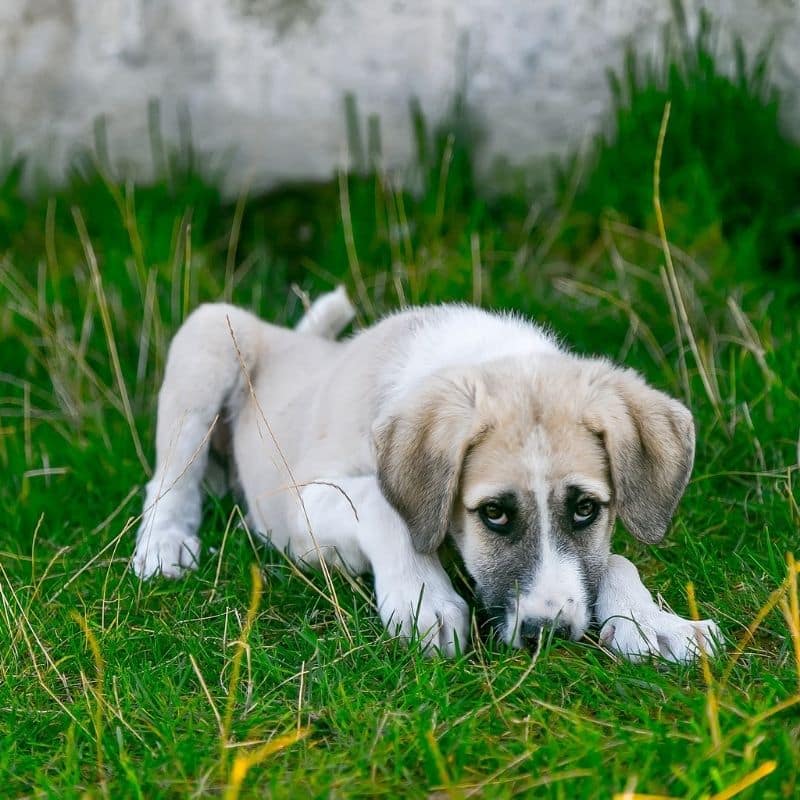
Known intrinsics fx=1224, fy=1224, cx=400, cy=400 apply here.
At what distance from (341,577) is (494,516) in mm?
745

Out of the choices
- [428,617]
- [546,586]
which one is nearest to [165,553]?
[428,617]

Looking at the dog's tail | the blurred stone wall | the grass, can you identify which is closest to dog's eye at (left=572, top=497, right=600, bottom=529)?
the grass

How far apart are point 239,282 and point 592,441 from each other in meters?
3.30

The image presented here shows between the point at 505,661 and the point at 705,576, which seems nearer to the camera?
the point at 505,661

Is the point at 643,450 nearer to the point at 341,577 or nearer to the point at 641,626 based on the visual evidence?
the point at 641,626

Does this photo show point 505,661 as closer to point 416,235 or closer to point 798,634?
point 798,634

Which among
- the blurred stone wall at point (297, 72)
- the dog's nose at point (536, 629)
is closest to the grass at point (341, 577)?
the dog's nose at point (536, 629)

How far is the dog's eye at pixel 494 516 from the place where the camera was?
3406 millimetres

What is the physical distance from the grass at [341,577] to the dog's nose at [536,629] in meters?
0.05

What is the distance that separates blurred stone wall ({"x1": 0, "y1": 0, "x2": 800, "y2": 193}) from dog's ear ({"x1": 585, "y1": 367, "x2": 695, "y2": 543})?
3.28m

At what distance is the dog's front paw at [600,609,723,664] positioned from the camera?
3334 millimetres

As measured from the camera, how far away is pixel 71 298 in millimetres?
6164

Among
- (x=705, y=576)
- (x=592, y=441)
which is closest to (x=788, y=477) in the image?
(x=705, y=576)

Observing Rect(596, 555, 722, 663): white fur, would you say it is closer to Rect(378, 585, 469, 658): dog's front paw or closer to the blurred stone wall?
Rect(378, 585, 469, 658): dog's front paw
